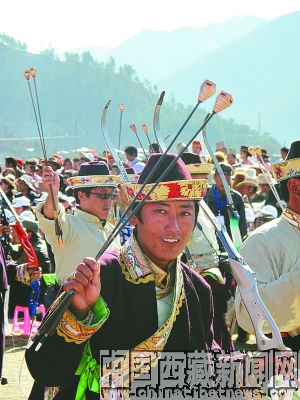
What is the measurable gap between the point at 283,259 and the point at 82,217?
233 centimetres

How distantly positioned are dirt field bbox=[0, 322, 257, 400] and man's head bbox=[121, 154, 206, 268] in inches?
109

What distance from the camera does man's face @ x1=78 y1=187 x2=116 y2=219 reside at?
18.9 ft

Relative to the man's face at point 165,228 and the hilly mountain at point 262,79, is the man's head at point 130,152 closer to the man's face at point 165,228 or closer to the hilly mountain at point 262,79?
the man's face at point 165,228

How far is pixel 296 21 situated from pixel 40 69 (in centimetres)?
12203

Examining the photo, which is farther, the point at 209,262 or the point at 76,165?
the point at 76,165

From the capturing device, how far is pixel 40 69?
9306cm

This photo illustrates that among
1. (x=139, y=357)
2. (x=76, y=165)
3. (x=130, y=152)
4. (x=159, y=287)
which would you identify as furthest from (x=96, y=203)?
(x=76, y=165)

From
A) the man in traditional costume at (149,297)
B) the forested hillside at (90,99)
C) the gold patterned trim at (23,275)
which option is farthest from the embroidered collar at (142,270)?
the forested hillside at (90,99)

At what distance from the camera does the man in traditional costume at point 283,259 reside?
3.51 meters

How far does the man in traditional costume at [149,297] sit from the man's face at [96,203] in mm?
2633

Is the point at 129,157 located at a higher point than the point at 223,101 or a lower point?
higher

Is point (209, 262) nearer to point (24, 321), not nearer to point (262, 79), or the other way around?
point (24, 321)

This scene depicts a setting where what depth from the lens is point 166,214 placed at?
2.99m

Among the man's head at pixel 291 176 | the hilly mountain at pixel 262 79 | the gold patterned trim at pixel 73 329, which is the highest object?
the hilly mountain at pixel 262 79
